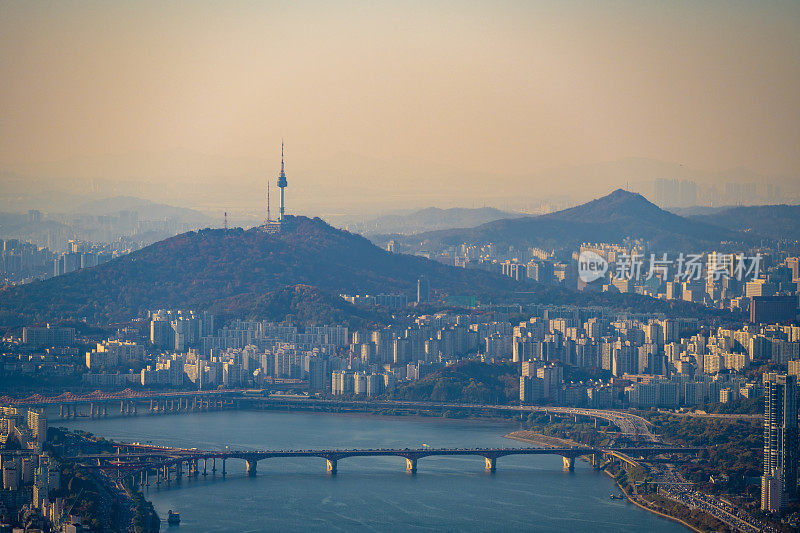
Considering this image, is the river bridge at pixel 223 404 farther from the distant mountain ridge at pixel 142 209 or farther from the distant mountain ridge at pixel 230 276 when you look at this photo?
the distant mountain ridge at pixel 142 209

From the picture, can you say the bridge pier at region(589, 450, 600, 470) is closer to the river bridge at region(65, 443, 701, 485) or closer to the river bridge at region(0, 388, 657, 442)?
the river bridge at region(65, 443, 701, 485)

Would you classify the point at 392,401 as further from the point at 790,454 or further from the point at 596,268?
the point at 596,268

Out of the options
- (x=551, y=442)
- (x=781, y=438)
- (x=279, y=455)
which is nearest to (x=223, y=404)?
(x=551, y=442)

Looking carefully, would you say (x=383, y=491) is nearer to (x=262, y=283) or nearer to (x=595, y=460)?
(x=595, y=460)

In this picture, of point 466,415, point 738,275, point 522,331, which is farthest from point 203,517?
point 738,275

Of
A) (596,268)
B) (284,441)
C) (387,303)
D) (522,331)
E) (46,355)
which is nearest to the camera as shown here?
(284,441)

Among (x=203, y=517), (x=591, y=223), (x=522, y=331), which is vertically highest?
(x=591, y=223)

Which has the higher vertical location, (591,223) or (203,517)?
(591,223)

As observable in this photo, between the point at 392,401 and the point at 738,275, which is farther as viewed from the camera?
the point at 738,275
